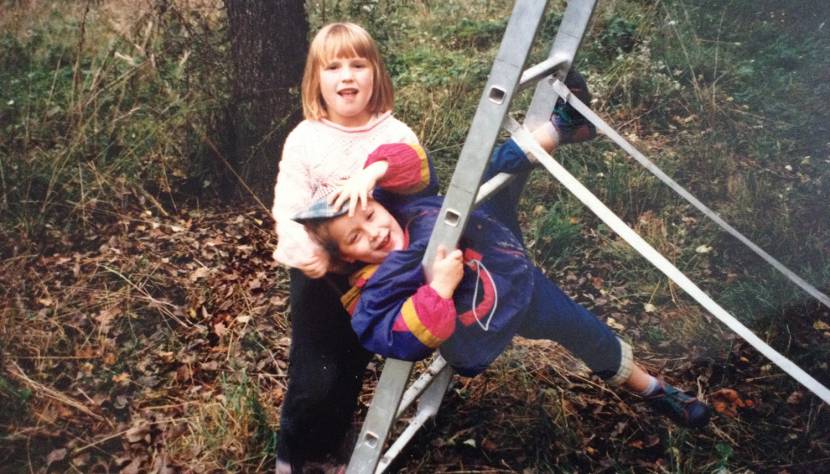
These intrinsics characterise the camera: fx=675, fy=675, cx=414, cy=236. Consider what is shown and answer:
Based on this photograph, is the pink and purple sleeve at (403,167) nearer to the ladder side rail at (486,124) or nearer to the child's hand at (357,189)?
the child's hand at (357,189)

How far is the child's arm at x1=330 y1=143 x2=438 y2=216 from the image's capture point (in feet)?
5.16

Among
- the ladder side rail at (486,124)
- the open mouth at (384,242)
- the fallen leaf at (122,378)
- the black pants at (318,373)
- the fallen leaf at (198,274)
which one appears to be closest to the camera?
the ladder side rail at (486,124)

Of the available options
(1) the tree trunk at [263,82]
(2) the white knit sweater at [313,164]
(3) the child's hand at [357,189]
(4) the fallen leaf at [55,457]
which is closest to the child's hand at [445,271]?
(3) the child's hand at [357,189]

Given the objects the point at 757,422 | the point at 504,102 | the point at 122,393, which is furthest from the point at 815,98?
the point at 122,393

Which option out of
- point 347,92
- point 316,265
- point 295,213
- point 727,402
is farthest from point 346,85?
point 727,402

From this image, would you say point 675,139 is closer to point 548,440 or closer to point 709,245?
point 709,245

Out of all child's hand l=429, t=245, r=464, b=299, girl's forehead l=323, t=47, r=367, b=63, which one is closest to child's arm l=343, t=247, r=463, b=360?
child's hand l=429, t=245, r=464, b=299

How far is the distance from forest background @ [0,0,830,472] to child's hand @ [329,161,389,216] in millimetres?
472

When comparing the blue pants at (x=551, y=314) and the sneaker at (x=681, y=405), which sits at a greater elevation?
the blue pants at (x=551, y=314)

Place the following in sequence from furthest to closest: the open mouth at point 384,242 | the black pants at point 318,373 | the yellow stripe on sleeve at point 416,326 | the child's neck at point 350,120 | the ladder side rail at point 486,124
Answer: the black pants at point 318,373, the child's neck at point 350,120, the open mouth at point 384,242, the yellow stripe on sleeve at point 416,326, the ladder side rail at point 486,124

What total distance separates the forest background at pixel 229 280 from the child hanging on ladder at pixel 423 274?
411mm

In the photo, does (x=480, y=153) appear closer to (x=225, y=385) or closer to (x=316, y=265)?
(x=316, y=265)

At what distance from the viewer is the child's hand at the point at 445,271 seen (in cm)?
154

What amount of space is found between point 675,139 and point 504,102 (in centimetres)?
162
